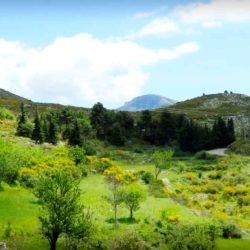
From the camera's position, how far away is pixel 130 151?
4998 inches

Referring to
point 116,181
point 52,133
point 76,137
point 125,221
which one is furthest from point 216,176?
point 52,133

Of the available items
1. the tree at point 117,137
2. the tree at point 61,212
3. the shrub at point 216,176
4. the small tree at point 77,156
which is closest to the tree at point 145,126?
the tree at point 117,137

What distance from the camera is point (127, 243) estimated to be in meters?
50.2

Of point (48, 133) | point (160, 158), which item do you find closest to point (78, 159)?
point (160, 158)

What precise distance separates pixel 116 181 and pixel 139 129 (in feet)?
230

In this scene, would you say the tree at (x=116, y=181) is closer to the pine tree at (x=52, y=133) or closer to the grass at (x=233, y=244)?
the grass at (x=233, y=244)

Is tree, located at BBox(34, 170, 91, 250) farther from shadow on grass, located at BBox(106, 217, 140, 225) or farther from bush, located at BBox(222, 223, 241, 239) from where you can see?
bush, located at BBox(222, 223, 241, 239)

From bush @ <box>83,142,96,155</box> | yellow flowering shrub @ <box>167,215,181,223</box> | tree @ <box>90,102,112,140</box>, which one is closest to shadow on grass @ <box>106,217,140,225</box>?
yellow flowering shrub @ <box>167,215,181,223</box>

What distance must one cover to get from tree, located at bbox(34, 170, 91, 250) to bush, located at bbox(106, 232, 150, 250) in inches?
106

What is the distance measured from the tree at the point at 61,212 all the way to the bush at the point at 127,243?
2682mm

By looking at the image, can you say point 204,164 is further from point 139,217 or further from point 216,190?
point 139,217

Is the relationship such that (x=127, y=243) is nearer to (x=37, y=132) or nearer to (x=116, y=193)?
(x=116, y=193)

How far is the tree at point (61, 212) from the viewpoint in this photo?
5059 cm

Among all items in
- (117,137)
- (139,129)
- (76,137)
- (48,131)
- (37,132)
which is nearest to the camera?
(76,137)
